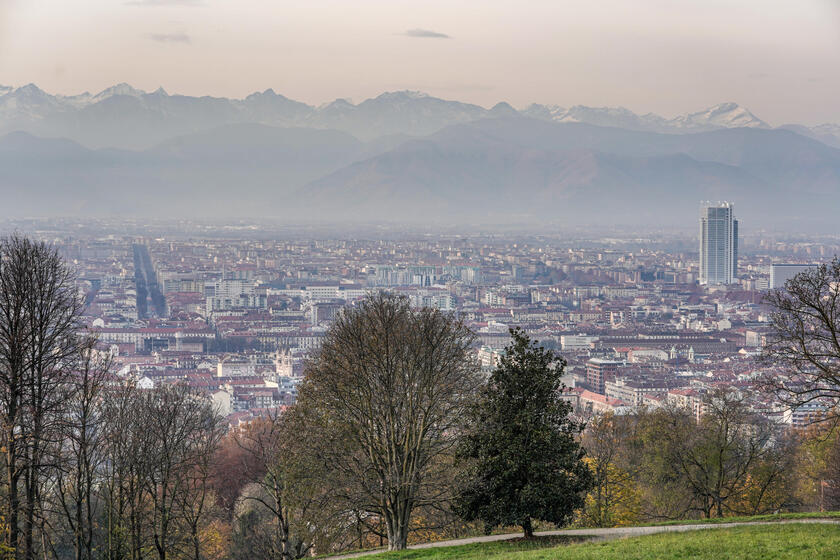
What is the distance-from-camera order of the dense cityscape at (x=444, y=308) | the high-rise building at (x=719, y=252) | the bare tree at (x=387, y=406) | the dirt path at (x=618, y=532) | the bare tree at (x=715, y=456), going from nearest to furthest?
the dirt path at (x=618, y=532)
the bare tree at (x=387, y=406)
the bare tree at (x=715, y=456)
the dense cityscape at (x=444, y=308)
the high-rise building at (x=719, y=252)

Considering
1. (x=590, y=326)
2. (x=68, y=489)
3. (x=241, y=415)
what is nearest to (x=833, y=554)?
(x=68, y=489)

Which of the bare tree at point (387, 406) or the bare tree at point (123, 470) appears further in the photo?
the bare tree at point (123, 470)

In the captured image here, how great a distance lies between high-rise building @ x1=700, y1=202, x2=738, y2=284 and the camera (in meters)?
167

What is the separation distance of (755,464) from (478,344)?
59024 mm

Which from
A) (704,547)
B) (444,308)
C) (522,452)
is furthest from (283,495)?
(444,308)

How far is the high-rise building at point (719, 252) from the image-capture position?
167 m

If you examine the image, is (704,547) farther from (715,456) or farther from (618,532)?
(715,456)

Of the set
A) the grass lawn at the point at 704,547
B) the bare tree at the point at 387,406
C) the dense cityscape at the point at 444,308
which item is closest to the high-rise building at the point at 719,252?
the dense cityscape at the point at 444,308

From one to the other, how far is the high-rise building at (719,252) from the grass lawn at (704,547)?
156194 mm

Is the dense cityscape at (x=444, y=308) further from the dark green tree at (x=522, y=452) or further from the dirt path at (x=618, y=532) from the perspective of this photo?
the dark green tree at (x=522, y=452)

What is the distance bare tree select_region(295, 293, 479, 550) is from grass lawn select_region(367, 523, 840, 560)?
5.90ft

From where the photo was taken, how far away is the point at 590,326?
367ft

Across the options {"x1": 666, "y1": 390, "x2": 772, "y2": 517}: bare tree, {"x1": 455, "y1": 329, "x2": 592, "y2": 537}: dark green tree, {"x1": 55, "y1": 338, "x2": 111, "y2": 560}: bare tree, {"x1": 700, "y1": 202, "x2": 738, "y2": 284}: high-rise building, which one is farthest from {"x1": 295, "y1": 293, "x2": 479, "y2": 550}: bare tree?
{"x1": 700, "y1": 202, "x2": 738, "y2": 284}: high-rise building

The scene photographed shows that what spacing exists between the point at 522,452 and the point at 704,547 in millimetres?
3805
